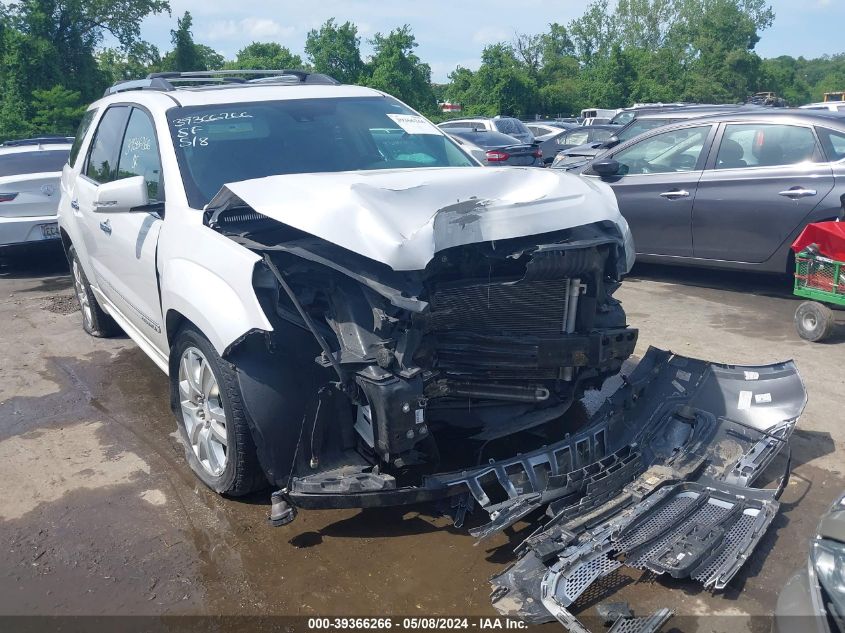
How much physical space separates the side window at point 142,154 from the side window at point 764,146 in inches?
204

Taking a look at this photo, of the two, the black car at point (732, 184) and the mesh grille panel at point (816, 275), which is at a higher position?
the black car at point (732, 184)

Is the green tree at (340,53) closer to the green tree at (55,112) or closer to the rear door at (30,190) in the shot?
the green tree at (55,112)

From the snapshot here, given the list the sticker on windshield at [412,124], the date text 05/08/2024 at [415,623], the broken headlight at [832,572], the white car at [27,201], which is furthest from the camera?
the white car at [27,201]

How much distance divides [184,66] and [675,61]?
42.0 m

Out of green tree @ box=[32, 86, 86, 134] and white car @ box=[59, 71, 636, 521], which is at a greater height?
green tree @ box=[32, 86, 86, 134]

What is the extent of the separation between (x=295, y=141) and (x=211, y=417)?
1732 mm

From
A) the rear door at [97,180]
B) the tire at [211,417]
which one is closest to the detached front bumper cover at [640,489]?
the tire at [211,417]

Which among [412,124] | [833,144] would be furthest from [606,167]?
[412,124]

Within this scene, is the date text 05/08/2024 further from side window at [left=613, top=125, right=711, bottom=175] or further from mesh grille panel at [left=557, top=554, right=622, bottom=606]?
side window at [left=613, top=125, right=711, bottom=175]

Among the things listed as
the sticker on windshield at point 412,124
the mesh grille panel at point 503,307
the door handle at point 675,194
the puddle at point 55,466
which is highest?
the sticker on windshield at point 412,124

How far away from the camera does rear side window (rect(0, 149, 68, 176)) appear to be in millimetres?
8750

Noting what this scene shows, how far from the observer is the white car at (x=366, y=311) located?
3012mm

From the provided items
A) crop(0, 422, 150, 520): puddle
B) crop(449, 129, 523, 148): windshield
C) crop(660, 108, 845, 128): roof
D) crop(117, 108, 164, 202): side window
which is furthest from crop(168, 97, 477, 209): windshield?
crop(449, 129, 523, 148): windshield

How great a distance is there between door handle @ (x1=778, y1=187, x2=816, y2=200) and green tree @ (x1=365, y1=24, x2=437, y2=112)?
36.0m
